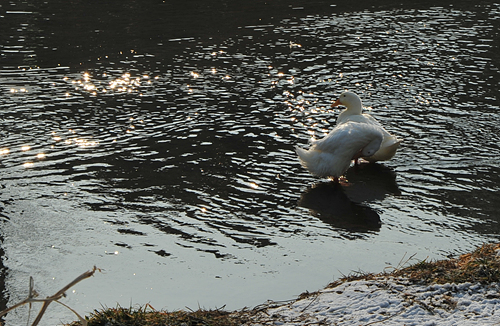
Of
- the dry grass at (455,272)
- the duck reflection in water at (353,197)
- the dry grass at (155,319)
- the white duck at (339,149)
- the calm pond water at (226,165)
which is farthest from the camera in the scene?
the white duck at (339,149)

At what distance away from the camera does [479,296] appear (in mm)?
4871

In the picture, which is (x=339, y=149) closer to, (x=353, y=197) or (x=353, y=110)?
(x=353, y=197)

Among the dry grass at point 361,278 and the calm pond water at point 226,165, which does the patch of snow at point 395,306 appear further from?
the calm pond water at point 226,165

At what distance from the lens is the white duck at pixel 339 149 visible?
27.3 ft

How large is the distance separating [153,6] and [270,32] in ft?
24.4

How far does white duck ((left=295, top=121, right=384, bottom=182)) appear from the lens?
831 centimetres

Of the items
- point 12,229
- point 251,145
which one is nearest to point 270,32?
point 251,145

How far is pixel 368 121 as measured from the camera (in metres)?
9.27

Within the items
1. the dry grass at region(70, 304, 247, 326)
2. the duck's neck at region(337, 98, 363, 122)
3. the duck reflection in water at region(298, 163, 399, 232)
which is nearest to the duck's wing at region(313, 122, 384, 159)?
the duck reflection in water at region(298, 163, 399, 232)

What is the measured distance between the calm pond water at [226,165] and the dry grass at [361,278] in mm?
474

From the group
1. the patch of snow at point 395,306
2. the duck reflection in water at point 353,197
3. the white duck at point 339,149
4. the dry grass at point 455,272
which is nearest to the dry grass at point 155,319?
the patch of snow at point 395,306

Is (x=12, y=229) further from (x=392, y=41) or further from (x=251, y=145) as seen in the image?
(x=392, y=41)

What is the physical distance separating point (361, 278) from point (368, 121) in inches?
165

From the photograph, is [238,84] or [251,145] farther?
[238,84]
